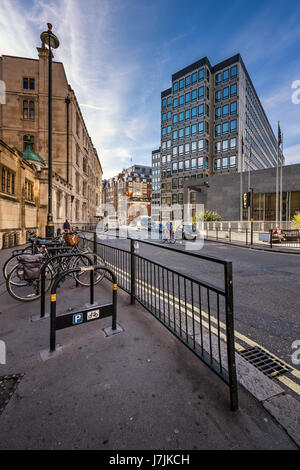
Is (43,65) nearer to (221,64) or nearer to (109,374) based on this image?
(221,64)

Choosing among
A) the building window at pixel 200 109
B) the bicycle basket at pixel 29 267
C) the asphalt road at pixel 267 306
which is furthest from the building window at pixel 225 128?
the bicycle basket at pixel 29 267

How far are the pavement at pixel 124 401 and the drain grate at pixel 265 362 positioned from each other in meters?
0.23

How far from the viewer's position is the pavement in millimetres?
1653

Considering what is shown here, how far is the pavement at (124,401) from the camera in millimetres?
1653

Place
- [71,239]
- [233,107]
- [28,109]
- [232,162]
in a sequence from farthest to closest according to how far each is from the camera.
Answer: [232,162]
[233,107]
[28,109]
[71,239]

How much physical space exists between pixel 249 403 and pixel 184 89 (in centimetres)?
5919

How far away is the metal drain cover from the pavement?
17mm

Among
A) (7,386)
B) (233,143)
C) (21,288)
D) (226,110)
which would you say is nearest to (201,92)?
(226,110)

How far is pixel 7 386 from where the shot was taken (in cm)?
219

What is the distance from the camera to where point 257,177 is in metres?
29.8

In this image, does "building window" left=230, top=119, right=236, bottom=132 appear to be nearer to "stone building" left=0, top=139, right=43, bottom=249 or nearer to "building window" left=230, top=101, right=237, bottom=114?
"building window" left=230, top=101, right=237, bottom=114

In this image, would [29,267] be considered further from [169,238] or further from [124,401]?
[169,238]

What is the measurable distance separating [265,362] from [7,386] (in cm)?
290
